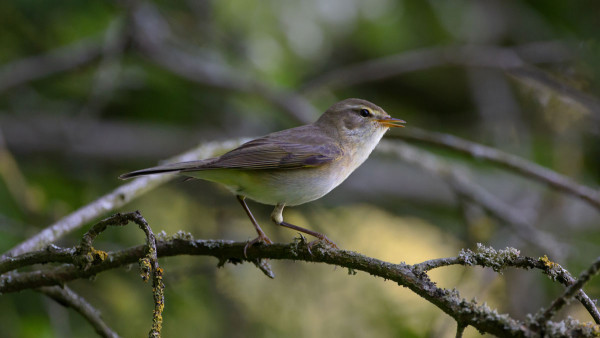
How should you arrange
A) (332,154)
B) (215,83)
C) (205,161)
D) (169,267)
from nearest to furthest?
(205,161)
(332,154)
(169,267)
(215,83)

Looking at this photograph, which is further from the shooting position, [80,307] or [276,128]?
[276,128]

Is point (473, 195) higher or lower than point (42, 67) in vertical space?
lower

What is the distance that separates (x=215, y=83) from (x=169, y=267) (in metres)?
1.71

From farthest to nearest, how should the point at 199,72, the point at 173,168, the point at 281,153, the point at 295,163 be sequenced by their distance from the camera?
the point at 199,72 → the point at 281,153 → the point at 295,163 → the point at 173,168

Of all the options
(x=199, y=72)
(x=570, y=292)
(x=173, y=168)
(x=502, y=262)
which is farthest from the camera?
(x=199, y=72)

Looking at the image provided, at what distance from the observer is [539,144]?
7574mm

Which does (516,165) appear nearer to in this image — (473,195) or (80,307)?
(473,195)

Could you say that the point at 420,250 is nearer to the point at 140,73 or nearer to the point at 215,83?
the point at 215,83

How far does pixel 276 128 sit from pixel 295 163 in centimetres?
350

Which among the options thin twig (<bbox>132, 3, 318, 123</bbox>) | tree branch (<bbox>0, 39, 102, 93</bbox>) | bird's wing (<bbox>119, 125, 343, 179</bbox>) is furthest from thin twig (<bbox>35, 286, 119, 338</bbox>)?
tree branch (<bbox>0, 39, 102, 93</bbox>)

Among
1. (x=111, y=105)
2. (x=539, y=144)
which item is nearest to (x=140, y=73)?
(x=111, y=105)

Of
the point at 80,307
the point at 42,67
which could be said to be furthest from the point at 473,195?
the point at 42,67

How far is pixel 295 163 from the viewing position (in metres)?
3.72

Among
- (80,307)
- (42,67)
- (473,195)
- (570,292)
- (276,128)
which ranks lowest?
(570,292)
